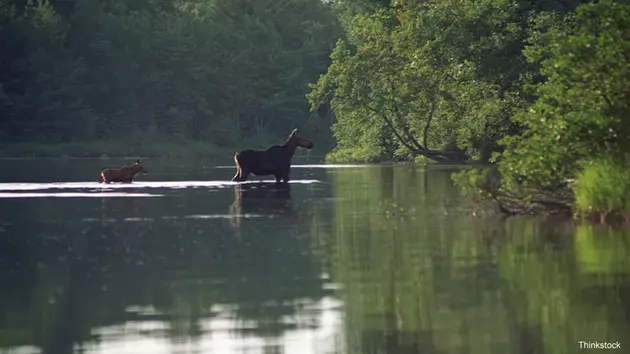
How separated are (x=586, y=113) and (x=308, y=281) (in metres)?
9.65

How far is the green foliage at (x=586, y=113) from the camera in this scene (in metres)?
23.5

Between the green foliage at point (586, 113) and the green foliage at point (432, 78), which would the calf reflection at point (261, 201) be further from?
the green foliage at point (432, 78)

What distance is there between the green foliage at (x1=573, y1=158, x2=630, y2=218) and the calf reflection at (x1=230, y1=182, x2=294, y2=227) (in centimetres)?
604

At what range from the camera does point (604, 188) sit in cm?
2269

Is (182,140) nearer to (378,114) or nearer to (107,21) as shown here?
(107,21)

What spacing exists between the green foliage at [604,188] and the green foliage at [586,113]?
52 centimetres

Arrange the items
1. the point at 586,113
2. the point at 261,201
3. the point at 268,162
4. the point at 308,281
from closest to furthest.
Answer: the point at 308,281 → the point at 586,113 → the point at 261,201 → the point at 268,162

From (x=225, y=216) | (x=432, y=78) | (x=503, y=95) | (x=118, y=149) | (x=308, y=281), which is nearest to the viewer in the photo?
(x=308, y=281)

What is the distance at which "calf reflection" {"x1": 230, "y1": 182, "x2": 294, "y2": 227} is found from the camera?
26.8 m

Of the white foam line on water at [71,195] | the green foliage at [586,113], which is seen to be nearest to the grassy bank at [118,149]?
the white foam line on water at [71,195]

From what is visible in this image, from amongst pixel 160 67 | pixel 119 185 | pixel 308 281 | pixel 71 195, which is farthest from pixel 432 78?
pixel 160 67

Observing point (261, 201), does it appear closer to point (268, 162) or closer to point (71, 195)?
point (71, 195)

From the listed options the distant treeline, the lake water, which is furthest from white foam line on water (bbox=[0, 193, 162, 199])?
the distant treeline

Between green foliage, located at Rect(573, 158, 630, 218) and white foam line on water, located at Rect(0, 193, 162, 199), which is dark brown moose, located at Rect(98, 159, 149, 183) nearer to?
white foam line on water, located at Rect(0, 193, 162, 199)
